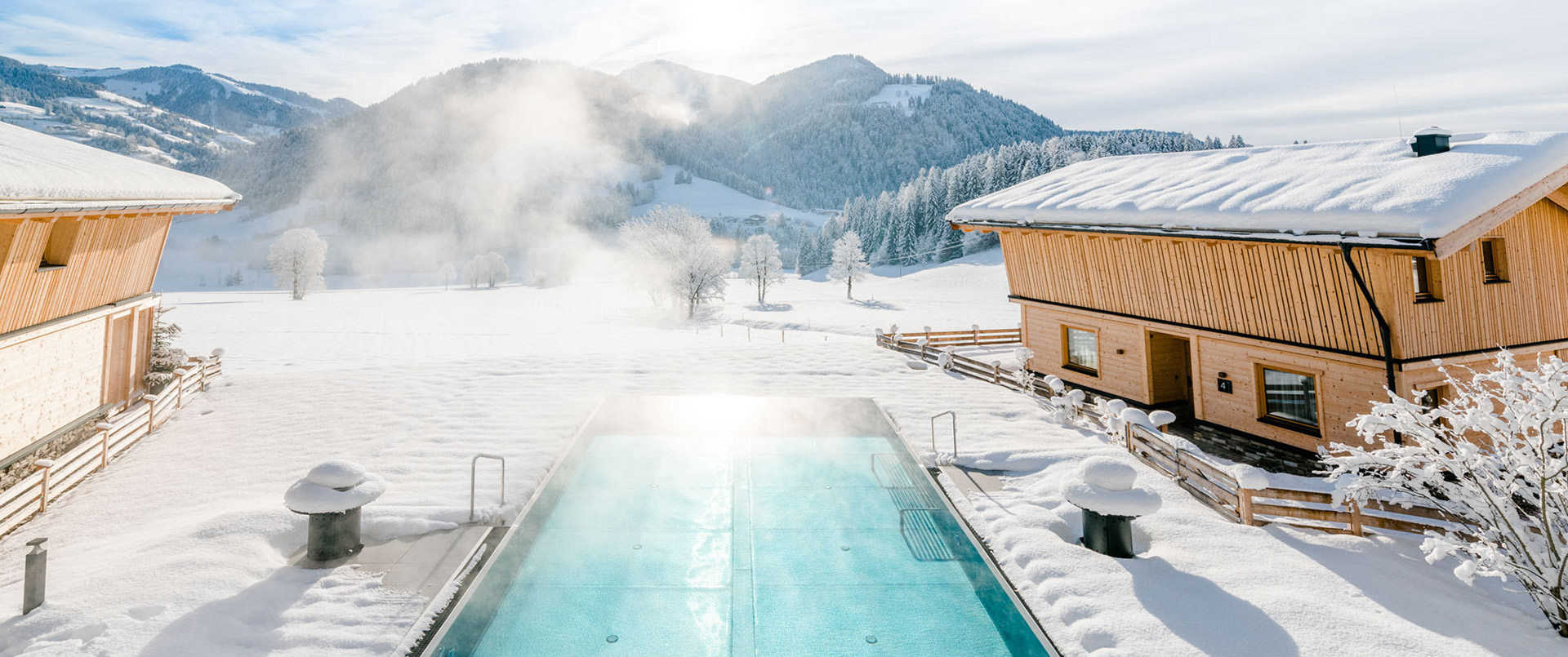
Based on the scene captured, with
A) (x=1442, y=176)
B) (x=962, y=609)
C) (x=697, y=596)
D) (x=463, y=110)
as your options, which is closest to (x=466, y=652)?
(x=697, y=596)

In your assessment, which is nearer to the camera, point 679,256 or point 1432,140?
point 1432,140

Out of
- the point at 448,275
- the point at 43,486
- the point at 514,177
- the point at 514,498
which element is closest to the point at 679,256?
the point at 514,498

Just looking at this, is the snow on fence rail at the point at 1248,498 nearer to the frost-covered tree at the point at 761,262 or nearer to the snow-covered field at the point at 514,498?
the snow-covered field at the point at 514,498

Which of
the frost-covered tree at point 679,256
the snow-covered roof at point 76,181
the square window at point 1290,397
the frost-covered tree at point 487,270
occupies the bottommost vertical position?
the square window at point 1290,397

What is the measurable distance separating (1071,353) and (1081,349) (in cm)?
40

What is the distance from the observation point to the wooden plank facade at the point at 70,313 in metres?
9.82

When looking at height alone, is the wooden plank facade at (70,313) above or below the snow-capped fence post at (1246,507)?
above

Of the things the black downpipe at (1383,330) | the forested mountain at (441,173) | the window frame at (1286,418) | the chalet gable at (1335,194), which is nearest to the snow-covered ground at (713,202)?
the forested mountain at (441,173)

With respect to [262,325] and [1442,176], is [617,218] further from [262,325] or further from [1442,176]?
[1442,176]

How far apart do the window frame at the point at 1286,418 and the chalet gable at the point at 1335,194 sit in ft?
9.72

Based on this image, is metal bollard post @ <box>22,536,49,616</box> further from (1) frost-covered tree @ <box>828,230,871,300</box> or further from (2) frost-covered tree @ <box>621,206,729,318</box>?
(1) frost-covered tree @ <box>828,230,871,300</box>

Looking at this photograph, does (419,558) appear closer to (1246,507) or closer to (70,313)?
(70,313)

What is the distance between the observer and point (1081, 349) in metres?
17.6

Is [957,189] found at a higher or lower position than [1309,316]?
higher
